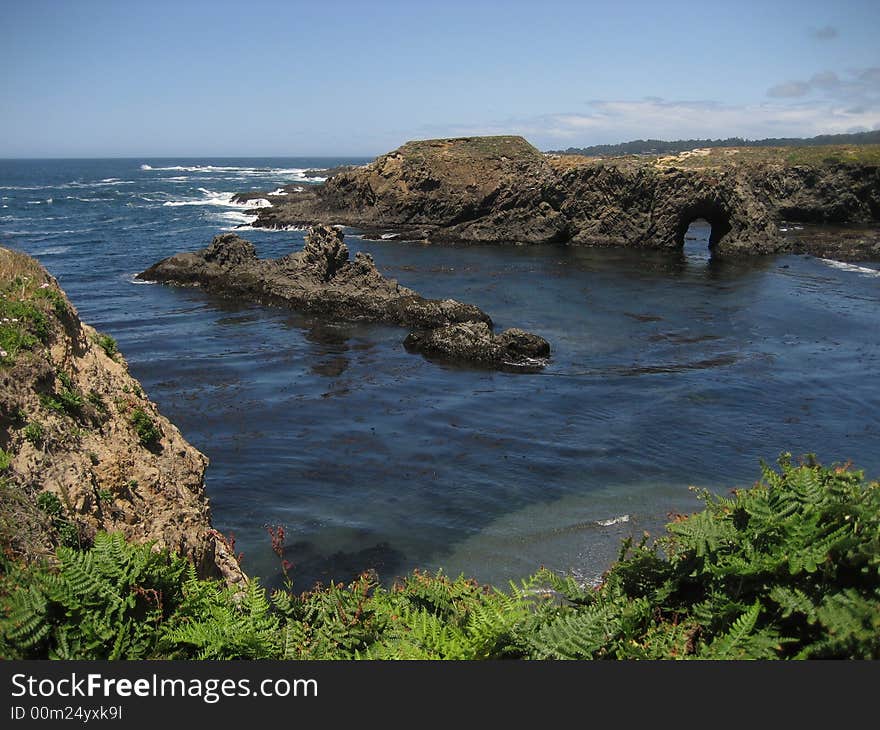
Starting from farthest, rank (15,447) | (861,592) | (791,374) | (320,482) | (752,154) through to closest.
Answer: (752,154)
(791,374)
(320,482)
(15,447)
(861,592)

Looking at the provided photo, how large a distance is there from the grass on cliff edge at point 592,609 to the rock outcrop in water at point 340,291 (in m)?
17.9

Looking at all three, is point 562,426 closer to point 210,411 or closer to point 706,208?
point 210,411

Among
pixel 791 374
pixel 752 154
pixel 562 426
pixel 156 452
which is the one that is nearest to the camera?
pixel 156 452

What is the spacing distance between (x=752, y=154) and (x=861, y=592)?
104m

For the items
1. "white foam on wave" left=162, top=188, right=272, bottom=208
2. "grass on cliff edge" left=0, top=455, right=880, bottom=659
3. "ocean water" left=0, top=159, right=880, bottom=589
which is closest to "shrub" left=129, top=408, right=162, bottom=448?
"grass on cliff edge" left=0, top=455, right=880, bottom=659

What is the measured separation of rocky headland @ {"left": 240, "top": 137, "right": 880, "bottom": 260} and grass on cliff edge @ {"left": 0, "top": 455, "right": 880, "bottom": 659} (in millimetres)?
50155

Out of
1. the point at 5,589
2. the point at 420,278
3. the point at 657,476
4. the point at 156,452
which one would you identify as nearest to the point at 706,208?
the point at 420,278

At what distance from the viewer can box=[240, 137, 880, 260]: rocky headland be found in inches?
2133

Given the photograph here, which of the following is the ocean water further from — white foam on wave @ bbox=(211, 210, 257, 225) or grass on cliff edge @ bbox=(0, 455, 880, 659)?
white foam on wave @ bbox=(211, 210, 257, 225)

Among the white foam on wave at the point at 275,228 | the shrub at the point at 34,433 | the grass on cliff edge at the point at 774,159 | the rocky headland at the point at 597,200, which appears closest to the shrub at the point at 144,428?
the shrub at the point at 34,433

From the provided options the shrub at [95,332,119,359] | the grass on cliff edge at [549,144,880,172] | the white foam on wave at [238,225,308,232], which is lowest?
the shrub at [95,332,119,359]

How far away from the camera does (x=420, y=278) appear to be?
42969 millimetres

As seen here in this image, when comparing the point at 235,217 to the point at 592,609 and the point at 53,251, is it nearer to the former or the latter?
the point at 53,251

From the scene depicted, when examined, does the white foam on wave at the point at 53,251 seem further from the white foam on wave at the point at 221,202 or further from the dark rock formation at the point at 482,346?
the dark rock formation at the point at 482,346
